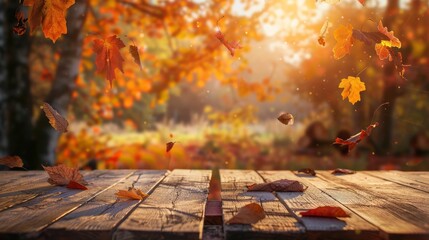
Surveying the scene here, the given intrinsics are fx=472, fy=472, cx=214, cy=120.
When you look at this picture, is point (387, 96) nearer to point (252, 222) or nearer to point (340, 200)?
point (340, 200)

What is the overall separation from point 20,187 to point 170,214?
3.72ft

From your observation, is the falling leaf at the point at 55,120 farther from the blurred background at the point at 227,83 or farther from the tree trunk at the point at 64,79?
the tree trunk at the point at 64,79

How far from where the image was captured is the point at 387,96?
27.8ft

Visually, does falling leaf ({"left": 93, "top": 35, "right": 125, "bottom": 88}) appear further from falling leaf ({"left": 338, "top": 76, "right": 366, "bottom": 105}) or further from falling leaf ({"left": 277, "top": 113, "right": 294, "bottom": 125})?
falling leaf ({"left": 338, "top": 76, "right": 366, "bottom": 105})

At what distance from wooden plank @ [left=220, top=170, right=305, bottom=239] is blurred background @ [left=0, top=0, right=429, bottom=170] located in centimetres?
89

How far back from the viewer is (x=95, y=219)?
5.44ft

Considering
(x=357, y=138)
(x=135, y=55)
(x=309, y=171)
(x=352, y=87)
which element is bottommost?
(x=309, y=171)

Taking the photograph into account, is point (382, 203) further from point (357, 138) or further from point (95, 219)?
point (95, 219)

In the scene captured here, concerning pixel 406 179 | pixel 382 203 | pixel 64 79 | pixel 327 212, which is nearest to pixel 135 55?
pixel 327 212

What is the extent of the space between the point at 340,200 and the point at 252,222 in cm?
66

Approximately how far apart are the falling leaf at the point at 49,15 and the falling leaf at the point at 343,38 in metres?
1.15

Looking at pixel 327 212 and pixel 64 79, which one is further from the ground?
pixel 64 79

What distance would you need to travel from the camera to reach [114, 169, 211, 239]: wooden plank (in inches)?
58.6

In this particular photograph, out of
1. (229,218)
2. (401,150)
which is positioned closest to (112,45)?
→ (229,218)
